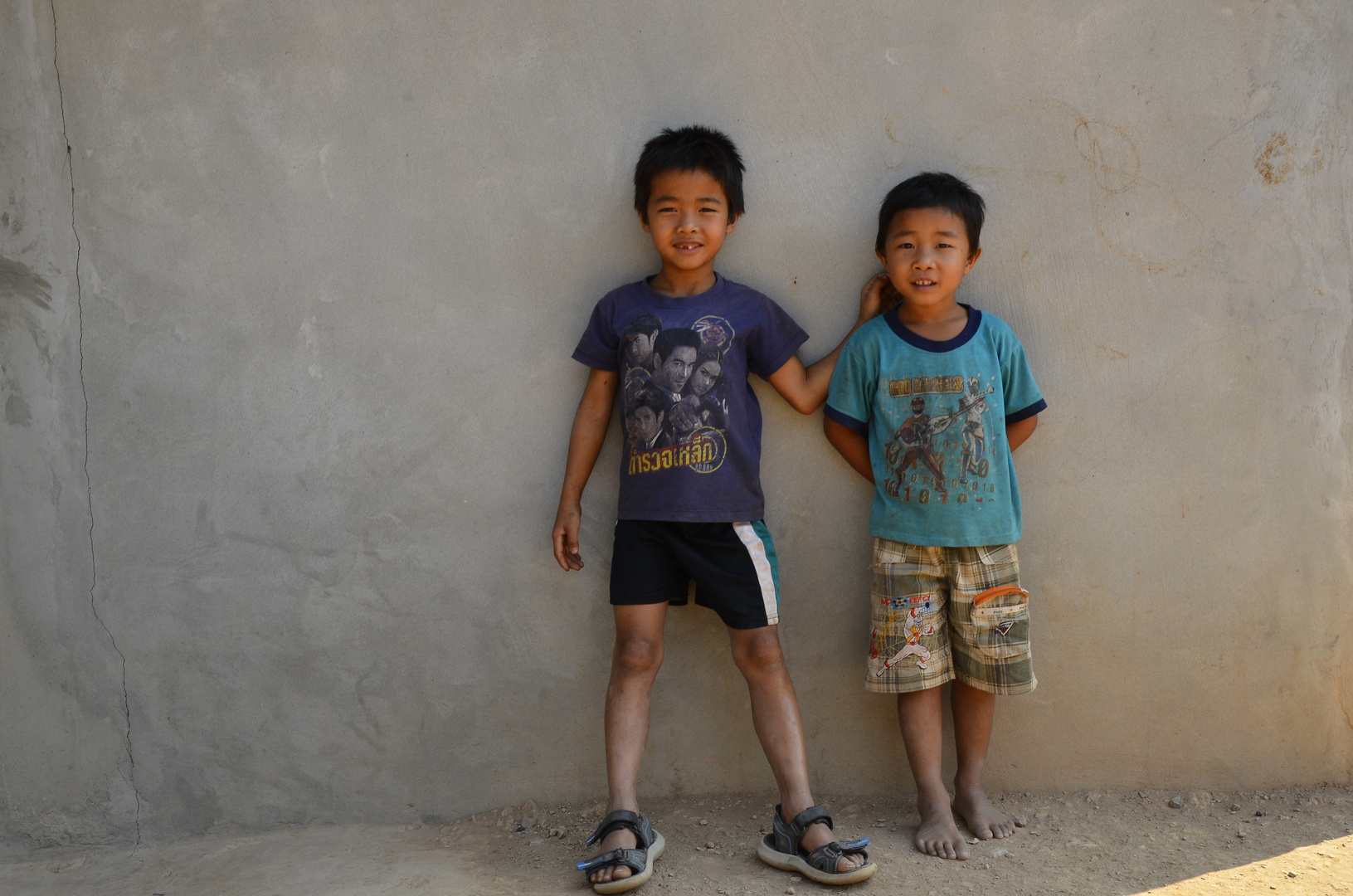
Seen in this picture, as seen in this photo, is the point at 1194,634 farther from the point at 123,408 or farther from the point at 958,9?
the point at 123,408

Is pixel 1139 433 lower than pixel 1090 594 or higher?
higher

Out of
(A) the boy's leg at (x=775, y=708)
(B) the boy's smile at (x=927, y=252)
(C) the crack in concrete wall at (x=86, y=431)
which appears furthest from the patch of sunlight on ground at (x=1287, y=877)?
(C) the crack in concrete wall at (x=86, y=431)

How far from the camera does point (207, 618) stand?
2.48m

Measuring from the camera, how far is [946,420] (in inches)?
88.4

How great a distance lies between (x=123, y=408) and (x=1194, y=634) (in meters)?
2.85

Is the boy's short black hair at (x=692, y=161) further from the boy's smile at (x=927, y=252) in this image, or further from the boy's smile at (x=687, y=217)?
the boy's smile at (x=927, y=252)

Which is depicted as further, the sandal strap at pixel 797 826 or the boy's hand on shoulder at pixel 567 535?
Answer: the boy's hand on shoulder at pixel 567 535

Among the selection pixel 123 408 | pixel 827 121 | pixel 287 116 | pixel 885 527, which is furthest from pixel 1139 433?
pixel 123 408

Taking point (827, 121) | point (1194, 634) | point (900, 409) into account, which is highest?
point (827, 121)

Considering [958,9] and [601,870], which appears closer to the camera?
[601,870]

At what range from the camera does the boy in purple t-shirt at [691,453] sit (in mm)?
2230

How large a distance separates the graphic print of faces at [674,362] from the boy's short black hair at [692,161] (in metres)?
0.33

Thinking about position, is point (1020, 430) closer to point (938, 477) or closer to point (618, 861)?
point (938, 477)

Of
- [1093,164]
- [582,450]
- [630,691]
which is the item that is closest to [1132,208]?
[1093,164]
